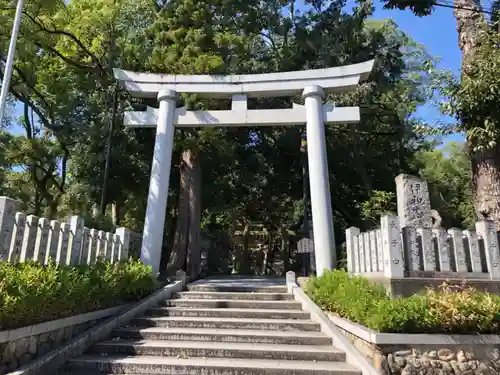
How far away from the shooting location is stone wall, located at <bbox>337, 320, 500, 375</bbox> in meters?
4.38

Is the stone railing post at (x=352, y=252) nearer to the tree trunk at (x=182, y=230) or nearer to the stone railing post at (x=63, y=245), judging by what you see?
the stone railing post at (x=63, y=245)

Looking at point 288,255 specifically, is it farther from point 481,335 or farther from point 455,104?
point 481,335

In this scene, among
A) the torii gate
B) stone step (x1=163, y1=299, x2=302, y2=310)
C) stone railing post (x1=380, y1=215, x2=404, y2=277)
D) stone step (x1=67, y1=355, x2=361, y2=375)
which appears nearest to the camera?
stone step (x1=67, y1=355, x2=361, y2=375)

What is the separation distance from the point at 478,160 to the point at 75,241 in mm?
7391

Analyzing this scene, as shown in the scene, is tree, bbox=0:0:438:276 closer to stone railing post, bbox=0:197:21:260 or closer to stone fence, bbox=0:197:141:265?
stone fence, bbox=0:197:141:265

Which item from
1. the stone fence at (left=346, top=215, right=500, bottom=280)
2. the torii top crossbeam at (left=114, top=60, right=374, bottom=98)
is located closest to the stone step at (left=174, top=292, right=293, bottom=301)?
the stone fence at (left=346, top=215, right=500, bottom=280)

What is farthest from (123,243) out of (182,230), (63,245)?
(182,230)

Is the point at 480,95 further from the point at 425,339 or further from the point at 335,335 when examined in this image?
the point at 335,335

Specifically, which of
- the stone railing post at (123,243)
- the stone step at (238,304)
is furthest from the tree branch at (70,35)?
the stone step at (238,304)

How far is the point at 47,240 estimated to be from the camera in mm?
5438

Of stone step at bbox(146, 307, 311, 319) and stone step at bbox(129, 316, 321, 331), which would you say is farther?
stone step at bbox(146, 307, 311, 319)

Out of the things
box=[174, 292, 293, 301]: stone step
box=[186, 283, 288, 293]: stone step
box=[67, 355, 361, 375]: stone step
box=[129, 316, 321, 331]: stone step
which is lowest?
box=[67, 355, 361, 375]: stone step

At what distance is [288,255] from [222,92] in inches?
490

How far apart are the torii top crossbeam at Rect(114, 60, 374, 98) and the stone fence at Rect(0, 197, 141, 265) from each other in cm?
414
